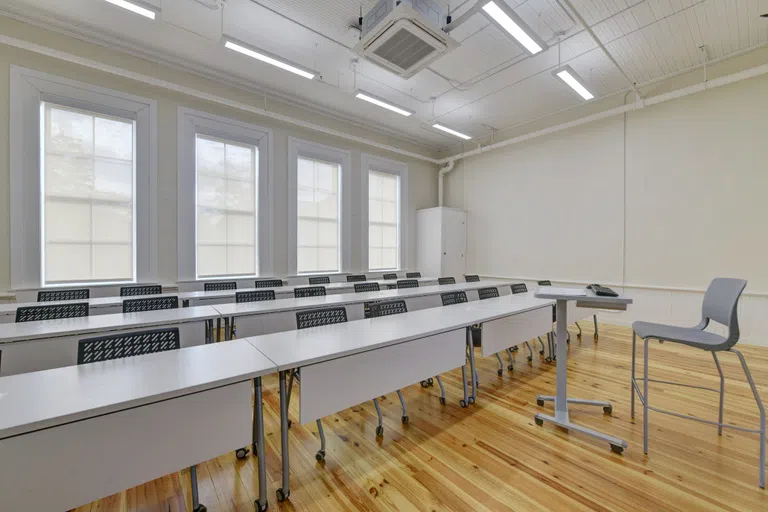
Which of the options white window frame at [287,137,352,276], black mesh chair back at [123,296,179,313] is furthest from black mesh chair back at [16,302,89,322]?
white window frame at [287,137,352,276]

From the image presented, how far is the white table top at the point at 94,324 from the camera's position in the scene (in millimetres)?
2039

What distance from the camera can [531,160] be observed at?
659 cm

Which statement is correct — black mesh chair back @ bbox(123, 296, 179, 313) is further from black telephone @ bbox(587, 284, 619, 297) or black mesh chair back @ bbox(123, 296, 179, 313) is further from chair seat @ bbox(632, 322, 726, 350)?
chair seat @ bbox(632, 322, 726, 350)

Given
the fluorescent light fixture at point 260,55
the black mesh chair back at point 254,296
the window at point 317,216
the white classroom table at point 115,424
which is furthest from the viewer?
the window at point 317,216

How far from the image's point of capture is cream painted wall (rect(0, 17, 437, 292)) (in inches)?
149

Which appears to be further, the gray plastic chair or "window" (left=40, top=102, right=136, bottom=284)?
"window" (left=40, top=102, right=136, bottom=284)

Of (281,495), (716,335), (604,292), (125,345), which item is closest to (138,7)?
(125,345)

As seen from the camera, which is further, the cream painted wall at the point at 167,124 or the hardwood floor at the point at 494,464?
the cream painted wall at the point at 167,124

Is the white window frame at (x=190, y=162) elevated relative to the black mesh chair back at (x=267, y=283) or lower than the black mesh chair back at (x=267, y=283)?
elevated

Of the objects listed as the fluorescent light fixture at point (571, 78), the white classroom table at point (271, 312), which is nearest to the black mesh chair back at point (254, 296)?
the white classroom table at point (271, 312)

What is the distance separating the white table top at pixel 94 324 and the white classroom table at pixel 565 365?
2.64 meters

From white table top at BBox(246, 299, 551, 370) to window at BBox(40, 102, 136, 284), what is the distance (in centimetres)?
385

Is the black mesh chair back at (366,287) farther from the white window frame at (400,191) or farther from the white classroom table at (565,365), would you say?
the white classroom table at (565,365)

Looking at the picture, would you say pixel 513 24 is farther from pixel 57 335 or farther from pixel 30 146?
pixel 30 146
